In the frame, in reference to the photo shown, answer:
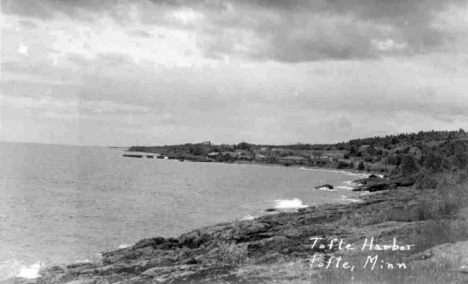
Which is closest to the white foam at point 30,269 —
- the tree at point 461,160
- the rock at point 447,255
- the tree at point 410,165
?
the rock at point 447,255

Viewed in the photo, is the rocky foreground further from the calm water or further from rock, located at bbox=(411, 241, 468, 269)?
the calm water

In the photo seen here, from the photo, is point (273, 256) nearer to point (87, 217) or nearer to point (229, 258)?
point (229, 258)

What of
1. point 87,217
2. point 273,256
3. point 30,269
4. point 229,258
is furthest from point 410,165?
point 273,256

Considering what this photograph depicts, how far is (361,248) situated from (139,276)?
8136 millimetres

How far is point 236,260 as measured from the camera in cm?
1683

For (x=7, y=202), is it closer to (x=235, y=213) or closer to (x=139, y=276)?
(x=235, y=213)

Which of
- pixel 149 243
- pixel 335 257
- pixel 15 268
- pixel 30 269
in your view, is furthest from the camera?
pixel 15 268

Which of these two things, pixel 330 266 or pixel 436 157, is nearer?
pixel 330 266

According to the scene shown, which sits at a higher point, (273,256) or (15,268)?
(273,256)

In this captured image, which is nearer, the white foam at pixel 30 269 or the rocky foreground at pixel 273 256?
the rocky foreground at pixel 273 256

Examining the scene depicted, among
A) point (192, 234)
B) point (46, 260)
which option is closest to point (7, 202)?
point (46, 260)

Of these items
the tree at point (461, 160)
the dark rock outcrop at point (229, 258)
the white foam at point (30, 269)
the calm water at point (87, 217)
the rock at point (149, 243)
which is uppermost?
the tree at point (461, 160)

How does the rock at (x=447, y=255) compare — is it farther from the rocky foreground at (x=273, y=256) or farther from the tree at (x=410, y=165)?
the tree at (x=410, y=165)

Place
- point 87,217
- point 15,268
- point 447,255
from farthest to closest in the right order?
point 87,217 → point 15,268 → point 447,255
